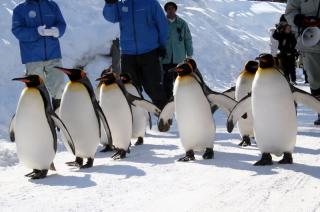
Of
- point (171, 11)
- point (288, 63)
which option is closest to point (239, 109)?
point (171, 11)

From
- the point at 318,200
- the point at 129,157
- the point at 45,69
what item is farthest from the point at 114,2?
the point at 318,200

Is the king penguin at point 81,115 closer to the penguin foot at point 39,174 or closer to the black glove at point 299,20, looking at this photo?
the penguin foot at point 39,174

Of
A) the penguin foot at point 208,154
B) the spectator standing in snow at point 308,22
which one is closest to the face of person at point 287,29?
the spectator standing in snow at point 308,22

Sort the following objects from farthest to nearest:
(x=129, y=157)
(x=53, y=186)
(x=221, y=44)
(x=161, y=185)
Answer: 1. (x=221, y=44)
2. (x=129, y=157)
3. (x=53, y=186)
4. (x=161, y=185)

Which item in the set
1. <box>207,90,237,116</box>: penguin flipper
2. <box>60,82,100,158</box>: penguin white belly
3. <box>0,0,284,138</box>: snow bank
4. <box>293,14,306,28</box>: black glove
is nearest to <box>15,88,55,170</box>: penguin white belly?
<box>60,82,100,158</box>: penguin white belly

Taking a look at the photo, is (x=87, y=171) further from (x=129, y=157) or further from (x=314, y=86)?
(x=314, y=86)

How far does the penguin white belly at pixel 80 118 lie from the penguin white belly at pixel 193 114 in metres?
0.82

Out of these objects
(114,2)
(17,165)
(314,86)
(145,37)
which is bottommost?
(17,165)

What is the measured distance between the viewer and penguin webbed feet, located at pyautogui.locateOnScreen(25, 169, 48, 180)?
186 inches

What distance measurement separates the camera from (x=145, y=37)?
22.4ft

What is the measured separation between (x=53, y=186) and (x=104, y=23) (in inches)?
415

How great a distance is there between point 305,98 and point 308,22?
1840mm

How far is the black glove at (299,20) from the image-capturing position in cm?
636

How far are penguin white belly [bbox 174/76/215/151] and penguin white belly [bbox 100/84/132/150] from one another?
0.70 m
